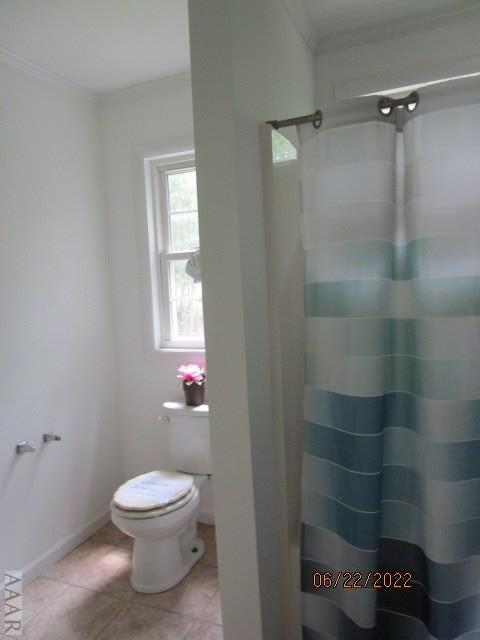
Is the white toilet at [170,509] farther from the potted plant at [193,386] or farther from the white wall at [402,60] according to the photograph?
the white wall at [402,60]

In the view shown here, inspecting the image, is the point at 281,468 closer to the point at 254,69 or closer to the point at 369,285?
the point at 369,285

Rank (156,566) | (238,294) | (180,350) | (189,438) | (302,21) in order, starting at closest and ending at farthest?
(238,294) → (302,21) → (156,566) → (189,438) → (180,350)

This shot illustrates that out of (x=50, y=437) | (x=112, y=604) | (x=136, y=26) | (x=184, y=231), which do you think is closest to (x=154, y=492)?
(x=112, y=604)

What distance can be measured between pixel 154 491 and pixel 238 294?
125cm

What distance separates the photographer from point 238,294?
1.14 meters

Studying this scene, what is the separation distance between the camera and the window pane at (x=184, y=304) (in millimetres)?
2434

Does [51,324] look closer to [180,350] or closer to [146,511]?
[180,350]

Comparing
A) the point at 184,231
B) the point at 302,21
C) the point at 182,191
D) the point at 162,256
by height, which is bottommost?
the point at 162,256

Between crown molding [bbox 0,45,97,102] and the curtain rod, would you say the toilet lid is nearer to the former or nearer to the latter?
the curtain rod

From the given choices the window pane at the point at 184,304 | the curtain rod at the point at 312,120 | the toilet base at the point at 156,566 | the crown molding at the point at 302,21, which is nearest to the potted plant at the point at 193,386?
the window pane at the point at 184,304

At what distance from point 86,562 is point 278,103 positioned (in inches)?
89.5

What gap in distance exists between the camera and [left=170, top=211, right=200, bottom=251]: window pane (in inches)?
94.7

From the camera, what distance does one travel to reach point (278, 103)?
1.41 m

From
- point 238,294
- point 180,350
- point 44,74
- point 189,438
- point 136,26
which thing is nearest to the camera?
point 238,294
